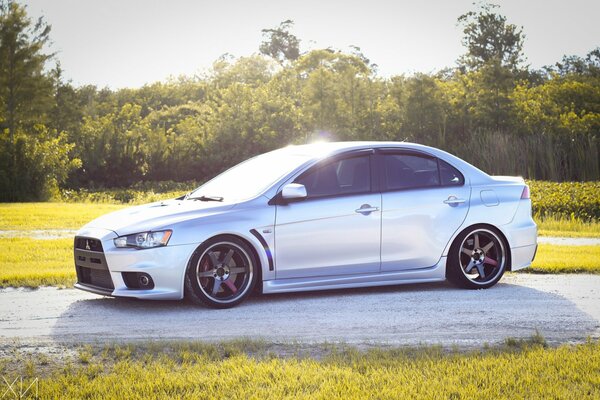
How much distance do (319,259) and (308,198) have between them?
1.97 ft

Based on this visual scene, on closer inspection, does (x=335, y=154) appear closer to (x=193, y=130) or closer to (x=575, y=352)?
(x=575, y=352)

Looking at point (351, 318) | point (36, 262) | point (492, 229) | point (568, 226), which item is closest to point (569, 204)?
point (568, 226)

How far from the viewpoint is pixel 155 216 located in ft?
27.6

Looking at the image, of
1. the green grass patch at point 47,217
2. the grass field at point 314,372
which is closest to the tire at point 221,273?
the grass field at point 314,372

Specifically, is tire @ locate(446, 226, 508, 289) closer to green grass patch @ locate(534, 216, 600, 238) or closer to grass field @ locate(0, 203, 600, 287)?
grass field @ locate(0, 203, 600, 287)

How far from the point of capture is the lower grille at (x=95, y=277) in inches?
328

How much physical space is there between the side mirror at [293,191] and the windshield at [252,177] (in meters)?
0.29

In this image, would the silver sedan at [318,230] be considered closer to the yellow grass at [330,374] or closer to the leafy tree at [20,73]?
the yellow grass at [330,374]

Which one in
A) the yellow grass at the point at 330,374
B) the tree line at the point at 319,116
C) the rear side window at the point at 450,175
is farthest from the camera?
the tree line at the point at 319,116

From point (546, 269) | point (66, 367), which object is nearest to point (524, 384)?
point (66, 367)

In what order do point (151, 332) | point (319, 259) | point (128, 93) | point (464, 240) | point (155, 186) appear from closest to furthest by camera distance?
point (151, 332) < point (319, 259) < point (464, 240) < point (155, 186) < point (128, 93)

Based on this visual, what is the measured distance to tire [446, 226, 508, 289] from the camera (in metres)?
9.43

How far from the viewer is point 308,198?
8.77 metres

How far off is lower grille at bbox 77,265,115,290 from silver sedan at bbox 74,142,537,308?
2 cm
